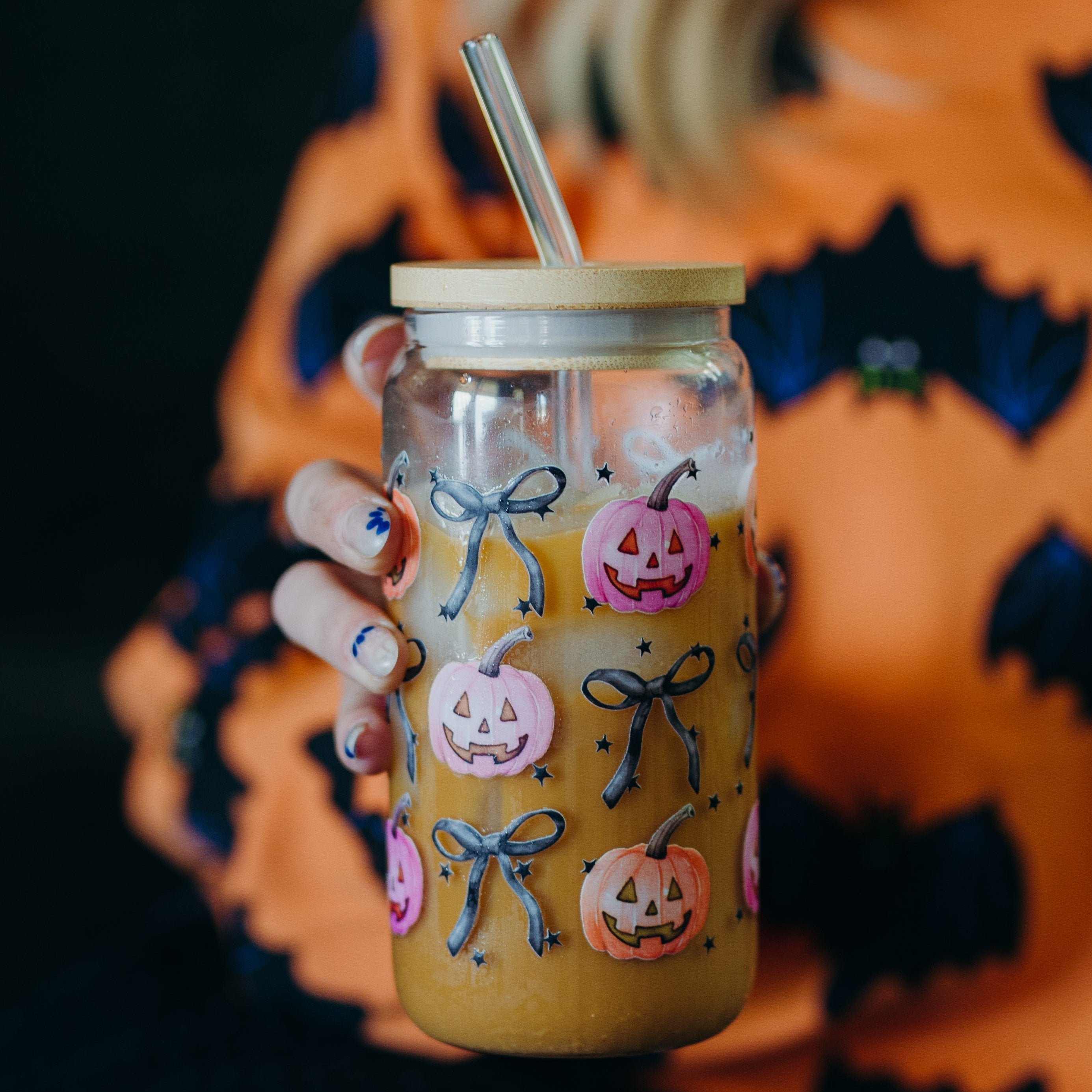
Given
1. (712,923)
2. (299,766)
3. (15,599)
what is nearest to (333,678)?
(299,766)

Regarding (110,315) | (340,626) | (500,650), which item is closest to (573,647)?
(500,650)

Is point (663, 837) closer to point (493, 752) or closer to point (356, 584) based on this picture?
point (493, 752)

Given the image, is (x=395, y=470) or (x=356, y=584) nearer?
(x=395, y=470)

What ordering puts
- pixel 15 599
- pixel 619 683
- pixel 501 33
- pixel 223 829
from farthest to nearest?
pixel 15 599 → pixel 501 33 → pixel 223 829 → pixel 619 683

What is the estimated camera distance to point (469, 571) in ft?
1.62

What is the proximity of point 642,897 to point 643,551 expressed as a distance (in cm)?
13

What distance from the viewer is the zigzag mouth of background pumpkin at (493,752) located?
1.61 feet

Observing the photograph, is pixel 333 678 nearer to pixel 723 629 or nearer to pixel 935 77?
pixel 723 629

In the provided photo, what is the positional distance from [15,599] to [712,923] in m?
0.99

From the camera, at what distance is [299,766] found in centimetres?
82

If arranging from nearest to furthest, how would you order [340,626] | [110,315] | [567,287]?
[567,287] → [340,626] → [110,315]

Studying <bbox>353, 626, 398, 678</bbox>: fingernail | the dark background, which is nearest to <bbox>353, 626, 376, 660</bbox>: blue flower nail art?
<bbox>353, 626, 398, 678</bbox>: fingernail

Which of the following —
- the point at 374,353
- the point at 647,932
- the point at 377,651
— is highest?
the point at 374,353

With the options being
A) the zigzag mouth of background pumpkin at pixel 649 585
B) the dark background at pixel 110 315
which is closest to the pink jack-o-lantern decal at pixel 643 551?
the zigzag mouth of background pumpkin at pixel 649 585
